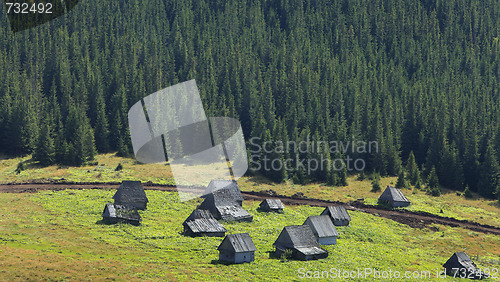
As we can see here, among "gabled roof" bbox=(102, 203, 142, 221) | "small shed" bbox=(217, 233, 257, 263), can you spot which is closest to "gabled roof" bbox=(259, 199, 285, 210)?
"gabled roof" bbox=(102, 203, 142, 221)

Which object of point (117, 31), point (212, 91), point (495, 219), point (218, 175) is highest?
point (117, 31)

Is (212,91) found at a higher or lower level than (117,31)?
lower

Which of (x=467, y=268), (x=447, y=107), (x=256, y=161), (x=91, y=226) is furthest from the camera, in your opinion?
(x=447, y=107)

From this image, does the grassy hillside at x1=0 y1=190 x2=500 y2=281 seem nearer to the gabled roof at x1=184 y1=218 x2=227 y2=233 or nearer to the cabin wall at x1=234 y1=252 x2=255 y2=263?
the cabin wall at x1=234 y1=252 x2=255 y2=263

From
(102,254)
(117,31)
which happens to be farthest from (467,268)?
(117,31)

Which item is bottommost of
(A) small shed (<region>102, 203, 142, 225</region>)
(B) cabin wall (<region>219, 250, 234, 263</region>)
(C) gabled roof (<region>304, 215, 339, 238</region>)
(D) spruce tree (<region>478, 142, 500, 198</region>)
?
(D) spruce tree (<region>478, 142, 500, 198</region>)

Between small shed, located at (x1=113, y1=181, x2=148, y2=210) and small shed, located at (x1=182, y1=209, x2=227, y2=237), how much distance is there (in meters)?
11.9

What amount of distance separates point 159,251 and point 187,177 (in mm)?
46728

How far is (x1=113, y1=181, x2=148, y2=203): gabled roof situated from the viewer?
83312 mm

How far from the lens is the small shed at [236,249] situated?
6338 centimetres

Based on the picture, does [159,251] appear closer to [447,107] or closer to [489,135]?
[489,135]

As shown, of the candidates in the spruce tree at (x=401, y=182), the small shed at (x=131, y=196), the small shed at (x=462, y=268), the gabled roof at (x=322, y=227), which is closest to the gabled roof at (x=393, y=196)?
the spruce tree at (x=401, y=182)

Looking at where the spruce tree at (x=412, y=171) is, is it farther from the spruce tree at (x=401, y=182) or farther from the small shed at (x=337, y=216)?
the small shed at (x=337, y=216)

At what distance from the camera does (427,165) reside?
12344cm
